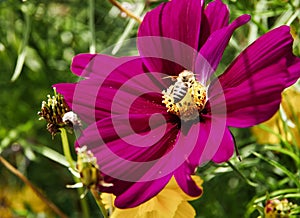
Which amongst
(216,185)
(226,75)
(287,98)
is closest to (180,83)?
(226,75)

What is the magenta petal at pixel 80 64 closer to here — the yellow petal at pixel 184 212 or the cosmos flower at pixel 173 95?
the cosmos flower at pixel 173 95

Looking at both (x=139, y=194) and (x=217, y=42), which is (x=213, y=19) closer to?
(x=217, y=42)

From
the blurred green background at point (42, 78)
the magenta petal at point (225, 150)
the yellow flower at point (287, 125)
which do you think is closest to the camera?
the magenta petal at point (225, 150)

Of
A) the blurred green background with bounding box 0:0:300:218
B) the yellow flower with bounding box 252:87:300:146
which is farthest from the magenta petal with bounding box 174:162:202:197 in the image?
the blurred green background with bounding box 0:0:300:218

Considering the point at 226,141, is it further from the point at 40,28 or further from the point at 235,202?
the point at 40,28

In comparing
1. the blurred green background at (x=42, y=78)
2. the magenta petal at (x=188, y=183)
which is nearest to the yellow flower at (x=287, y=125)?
the blurred green background at (x=42, y=78)

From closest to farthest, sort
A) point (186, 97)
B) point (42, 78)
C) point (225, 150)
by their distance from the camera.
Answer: point (225, 150) → point (186, 97) → point (42, 78)

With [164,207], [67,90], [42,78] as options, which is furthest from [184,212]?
[42,78]
